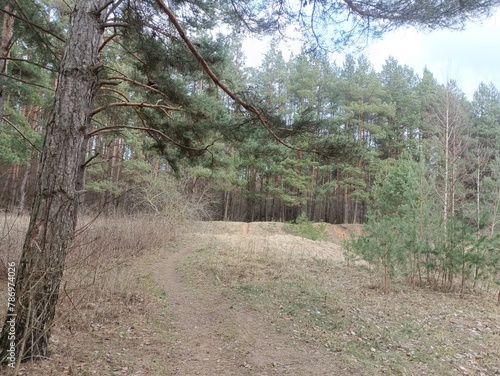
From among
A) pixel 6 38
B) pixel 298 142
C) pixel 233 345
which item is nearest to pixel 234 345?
pixel 233 345

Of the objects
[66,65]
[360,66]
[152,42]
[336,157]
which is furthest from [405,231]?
[360,66]

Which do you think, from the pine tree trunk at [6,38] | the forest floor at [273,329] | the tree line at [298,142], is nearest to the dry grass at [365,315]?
the forest floor at [273,329]

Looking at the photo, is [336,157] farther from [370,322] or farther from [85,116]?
[85,116]

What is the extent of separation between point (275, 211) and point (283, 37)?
88.1 ft

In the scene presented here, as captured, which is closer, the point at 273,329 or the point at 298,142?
the point at 273,329

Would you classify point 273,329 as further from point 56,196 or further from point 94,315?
point 56,196

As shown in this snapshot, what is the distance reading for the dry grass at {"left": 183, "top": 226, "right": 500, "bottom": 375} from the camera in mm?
3725

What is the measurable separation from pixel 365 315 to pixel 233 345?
7.41ft

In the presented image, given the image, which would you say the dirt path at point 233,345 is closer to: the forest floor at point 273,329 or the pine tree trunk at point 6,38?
the forest floor at point 273,329

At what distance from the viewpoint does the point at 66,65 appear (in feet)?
10.1

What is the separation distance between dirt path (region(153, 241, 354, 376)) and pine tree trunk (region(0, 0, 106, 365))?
144 centimetres

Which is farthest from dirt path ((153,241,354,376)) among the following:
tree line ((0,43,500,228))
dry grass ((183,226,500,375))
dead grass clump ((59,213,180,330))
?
tree line ((0,43,500,228))

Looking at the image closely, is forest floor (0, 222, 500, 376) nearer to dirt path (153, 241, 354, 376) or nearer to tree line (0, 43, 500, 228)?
dirt path (153, 241, 354, 376)

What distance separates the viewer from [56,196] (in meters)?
2.88
